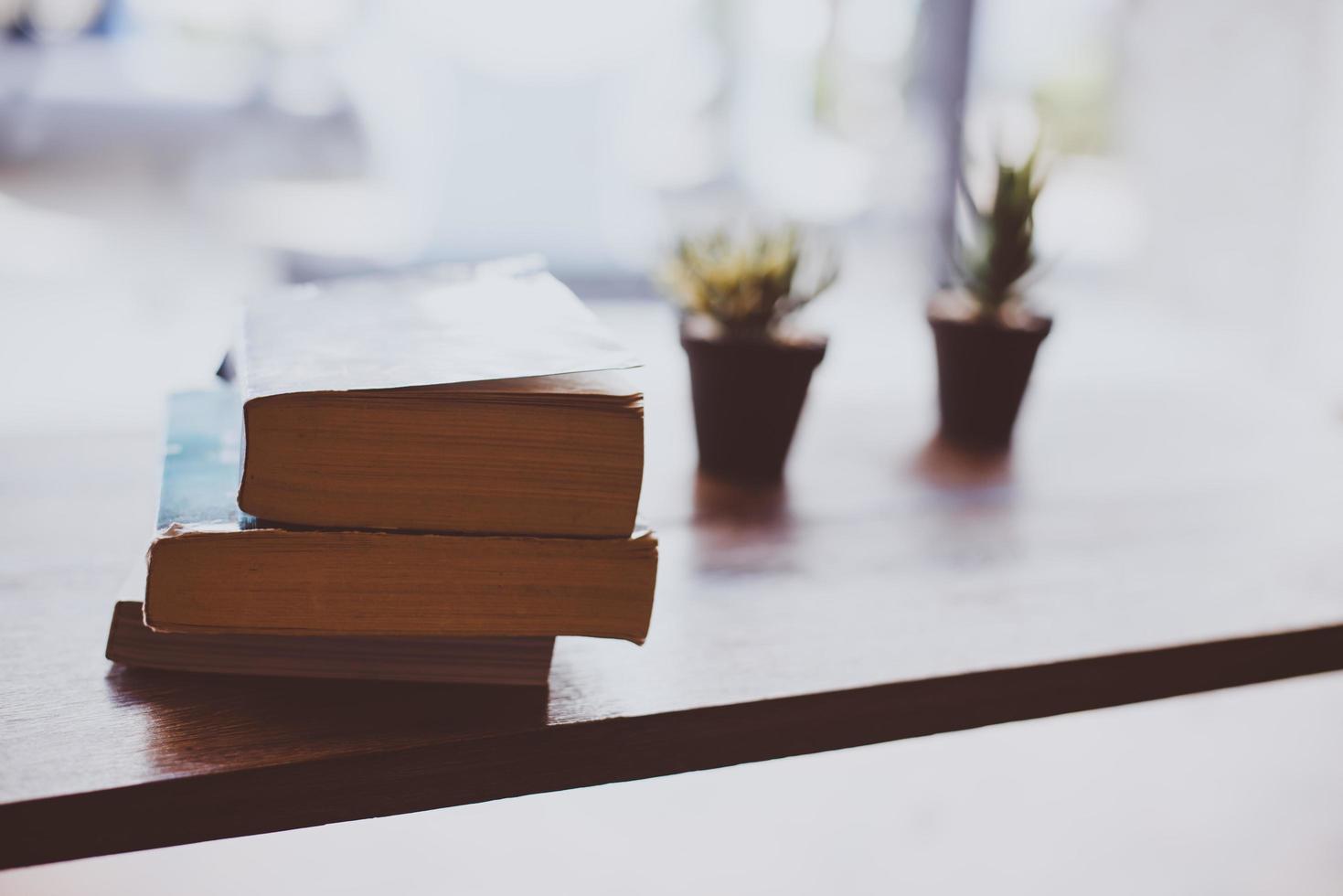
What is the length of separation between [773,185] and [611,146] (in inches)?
26.4

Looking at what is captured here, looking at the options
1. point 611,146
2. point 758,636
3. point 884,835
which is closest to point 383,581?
point 758,636

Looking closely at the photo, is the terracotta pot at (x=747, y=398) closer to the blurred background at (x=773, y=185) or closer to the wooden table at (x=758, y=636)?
the wooden table at (x=758, y=636)

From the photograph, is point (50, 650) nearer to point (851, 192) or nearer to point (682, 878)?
point (682, 878)

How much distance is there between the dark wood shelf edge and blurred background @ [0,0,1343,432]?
7.73 feet

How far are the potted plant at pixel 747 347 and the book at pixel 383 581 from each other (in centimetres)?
36

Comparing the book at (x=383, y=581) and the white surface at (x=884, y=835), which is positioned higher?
the book at (x=383, y=581)

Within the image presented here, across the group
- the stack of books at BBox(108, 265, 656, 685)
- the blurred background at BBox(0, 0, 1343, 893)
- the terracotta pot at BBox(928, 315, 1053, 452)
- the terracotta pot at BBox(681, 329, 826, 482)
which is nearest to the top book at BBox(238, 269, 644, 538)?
the stack of books at BBox(108, 265, 656, 685)

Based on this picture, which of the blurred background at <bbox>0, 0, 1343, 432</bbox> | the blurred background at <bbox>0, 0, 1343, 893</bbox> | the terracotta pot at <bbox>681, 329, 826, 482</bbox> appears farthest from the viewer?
the blurred background at <bbox>0, 0, 1343, 432</bbox>

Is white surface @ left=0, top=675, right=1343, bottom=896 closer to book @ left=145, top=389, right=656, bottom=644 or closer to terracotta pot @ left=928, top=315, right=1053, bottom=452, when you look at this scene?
terracotta pot @ left=928, top=315, right=1053, bottom=452

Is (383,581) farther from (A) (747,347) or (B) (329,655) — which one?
(A) (747,347)

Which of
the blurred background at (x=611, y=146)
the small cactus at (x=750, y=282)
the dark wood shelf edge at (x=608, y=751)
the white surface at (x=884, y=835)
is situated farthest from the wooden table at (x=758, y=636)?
the blurred background at (x=611, y=146)

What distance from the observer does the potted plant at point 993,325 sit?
3.28ft

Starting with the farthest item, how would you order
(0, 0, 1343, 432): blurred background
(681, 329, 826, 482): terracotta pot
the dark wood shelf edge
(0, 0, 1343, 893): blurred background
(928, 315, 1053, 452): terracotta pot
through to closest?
(0, 0, 1343, 432): blurred background → (0, 0, 1343, 893): blurred background → (928, 315, 1053, 452): terracotta pot → (681, 329, 826, 482): terracotta pot → the dark wood shelf edge

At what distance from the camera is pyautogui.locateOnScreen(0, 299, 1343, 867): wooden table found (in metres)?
0.47
